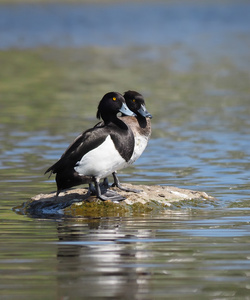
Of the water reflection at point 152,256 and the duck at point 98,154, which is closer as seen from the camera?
the water reflection at point 152,256

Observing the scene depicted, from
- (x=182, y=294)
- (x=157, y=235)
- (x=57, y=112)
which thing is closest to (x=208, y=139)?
A: (x=57, y=112)

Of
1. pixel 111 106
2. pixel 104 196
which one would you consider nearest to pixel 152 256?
pixel 104 196

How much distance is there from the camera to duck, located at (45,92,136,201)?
10.7 meters

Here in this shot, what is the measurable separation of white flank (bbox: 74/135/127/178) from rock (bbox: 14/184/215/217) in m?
0.59

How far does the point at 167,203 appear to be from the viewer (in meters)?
11.5

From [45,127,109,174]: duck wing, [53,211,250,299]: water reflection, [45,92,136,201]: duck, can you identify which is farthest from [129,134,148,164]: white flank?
[53,211,250,299]: water reflection

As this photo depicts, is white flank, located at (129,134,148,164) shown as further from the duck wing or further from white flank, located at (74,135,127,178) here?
the duck wing

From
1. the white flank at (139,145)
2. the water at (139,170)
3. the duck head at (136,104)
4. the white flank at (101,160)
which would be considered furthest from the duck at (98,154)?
the duck head at (136,104)

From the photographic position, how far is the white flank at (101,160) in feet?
34.9

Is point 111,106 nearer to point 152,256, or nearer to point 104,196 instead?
point 104,196

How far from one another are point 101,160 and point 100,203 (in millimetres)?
800

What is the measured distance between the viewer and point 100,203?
442 inches

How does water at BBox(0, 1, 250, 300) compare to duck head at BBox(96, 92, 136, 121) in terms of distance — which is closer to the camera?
water at BBox(0, 1, 250, 300)

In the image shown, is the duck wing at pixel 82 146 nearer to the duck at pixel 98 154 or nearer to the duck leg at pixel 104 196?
the duck at pixel 98 154
